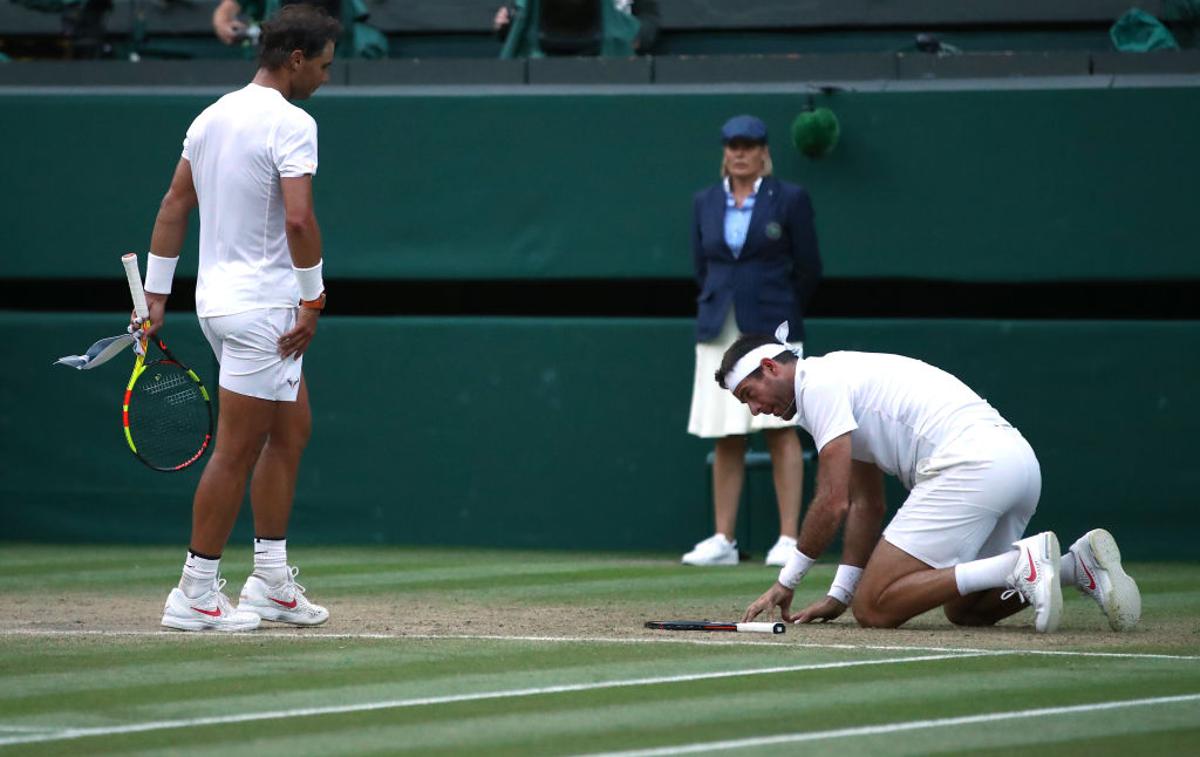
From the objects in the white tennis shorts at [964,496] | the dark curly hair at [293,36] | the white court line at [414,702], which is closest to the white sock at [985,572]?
the white tennis shorts at [964,496]

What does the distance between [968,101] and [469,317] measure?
118 inches

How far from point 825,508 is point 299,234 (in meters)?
1.92

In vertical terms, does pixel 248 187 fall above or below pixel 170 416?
above

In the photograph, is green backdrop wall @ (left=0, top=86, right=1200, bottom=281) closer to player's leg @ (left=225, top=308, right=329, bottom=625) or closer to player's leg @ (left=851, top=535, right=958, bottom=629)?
player's leg @ (left=851, top=535, right=958, bottom=629)

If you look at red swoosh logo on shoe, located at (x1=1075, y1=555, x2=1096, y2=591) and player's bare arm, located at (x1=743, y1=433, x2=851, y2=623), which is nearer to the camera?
player's bare arm, located at (x1=743, y1=433, x2=851, y2=623)

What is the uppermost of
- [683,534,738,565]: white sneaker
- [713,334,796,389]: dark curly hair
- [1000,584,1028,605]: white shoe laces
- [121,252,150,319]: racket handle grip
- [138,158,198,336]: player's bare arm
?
[138,158,198,336]: player's bare arm

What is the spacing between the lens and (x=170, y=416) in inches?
277

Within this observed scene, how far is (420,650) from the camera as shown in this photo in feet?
20.2

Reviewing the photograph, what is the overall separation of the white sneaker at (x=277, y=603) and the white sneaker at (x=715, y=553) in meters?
3.35

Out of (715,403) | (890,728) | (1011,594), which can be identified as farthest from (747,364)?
(715,403)

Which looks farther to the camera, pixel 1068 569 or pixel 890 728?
pixel 1068 569

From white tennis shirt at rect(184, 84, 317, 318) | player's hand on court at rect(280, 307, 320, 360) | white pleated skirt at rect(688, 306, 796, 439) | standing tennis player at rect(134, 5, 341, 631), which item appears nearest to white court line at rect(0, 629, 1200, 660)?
standing tennis player at rect(134, 5, 341, 631)

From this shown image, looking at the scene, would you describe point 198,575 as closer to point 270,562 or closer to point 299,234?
point 270,562

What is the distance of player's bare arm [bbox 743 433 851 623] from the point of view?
6.52m
